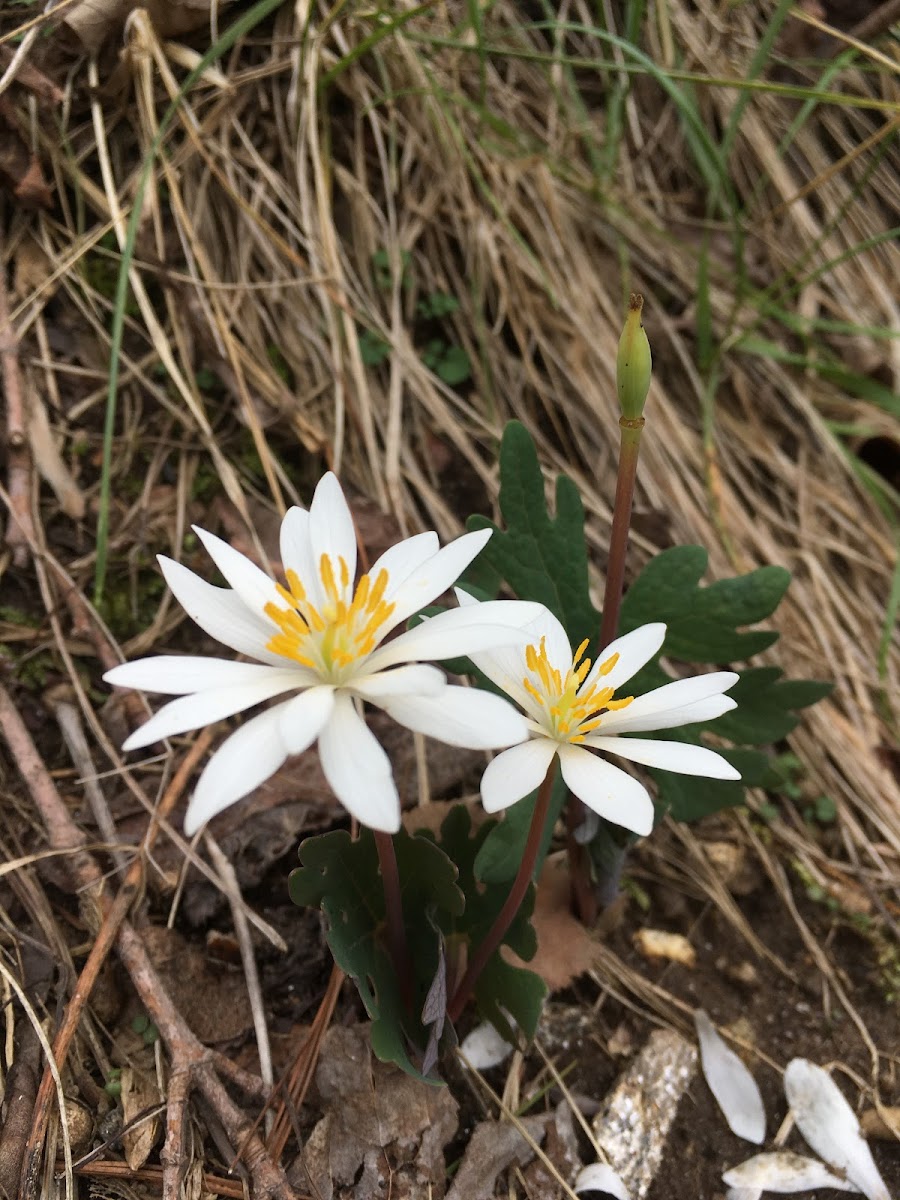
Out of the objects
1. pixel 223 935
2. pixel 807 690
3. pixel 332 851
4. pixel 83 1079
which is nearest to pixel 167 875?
pixel 223 935

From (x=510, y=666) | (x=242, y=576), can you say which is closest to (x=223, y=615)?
(x=242, y=576)

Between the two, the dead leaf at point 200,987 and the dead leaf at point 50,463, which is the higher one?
the dead leaf at point 50,463

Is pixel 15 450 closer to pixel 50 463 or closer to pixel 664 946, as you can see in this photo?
pixel 50 463

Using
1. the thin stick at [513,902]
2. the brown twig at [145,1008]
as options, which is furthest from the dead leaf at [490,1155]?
the brown twig at [145,1008]

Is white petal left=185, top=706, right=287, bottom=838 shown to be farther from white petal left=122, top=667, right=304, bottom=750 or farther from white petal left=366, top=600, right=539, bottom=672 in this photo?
white petal left=366, top=600, right=539, bottom=672

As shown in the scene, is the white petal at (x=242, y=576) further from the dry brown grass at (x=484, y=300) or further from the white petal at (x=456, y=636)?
the dry brown grass at (x=484, y=300)

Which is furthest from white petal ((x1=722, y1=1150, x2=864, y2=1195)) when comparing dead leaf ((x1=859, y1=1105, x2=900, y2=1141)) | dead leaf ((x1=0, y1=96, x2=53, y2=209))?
dead leaf ((x1=0, y1=96, x2=53, y2=209))

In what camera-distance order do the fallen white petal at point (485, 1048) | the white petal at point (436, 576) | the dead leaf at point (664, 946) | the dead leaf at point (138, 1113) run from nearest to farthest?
the white petal at point (436, 576), the dead leaf at point (138, 1113), the fallen white petal at point (485, 1048), the dead leaf at point (664, 946)
